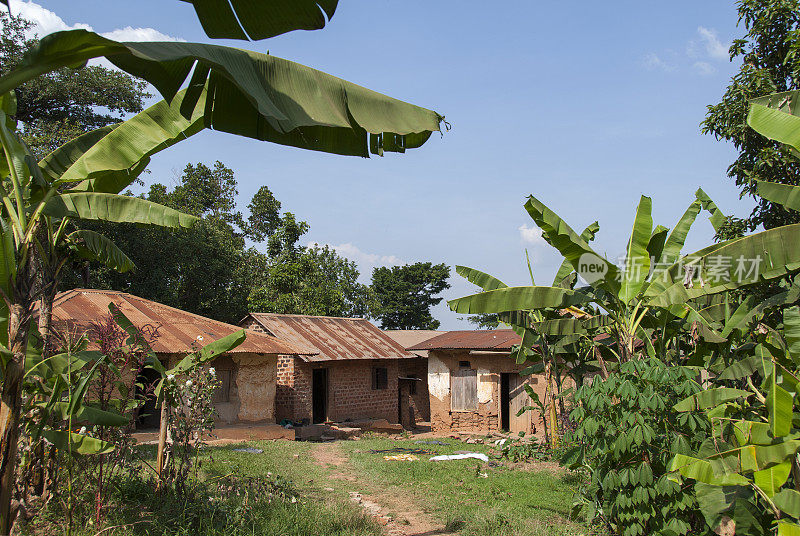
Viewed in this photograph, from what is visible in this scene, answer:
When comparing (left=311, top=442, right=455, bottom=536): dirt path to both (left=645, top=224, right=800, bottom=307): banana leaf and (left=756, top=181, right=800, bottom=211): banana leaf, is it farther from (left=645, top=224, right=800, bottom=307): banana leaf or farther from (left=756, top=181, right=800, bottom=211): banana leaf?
(left=756, top=181, right=800, bottom=211): banana leaf

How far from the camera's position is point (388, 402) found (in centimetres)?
2038

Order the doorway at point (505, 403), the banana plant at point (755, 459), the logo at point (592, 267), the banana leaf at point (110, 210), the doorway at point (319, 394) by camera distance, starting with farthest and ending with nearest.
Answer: the doorway at point (505, 403)
the doorway at point (319, 394)
the logo at point (592, 267)
the banana leaf at point (110, 210)
the banana plant at point (755, 459)

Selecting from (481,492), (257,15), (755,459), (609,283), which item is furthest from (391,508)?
(257,15)

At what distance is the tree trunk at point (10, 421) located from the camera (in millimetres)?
3590

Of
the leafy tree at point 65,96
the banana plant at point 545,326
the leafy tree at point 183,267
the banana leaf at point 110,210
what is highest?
the leafy tree at point 65,96

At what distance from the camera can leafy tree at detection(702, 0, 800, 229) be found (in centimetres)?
935

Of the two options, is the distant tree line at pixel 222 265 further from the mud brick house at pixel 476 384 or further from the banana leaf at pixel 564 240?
the banana leaf at pixel 564 240

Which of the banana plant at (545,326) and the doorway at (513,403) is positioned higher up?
the banana plant at (545,326)

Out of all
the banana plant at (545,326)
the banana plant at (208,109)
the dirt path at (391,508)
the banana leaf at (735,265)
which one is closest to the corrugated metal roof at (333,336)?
the dirt path at (391,508)

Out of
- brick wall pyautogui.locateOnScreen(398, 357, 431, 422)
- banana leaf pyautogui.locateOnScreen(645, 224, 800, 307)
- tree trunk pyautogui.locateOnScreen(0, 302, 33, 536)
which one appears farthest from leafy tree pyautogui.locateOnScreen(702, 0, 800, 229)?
brick wall pyautogui.locateOnScreen(398, 357, 431, 422)

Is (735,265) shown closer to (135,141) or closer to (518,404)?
(135,141)

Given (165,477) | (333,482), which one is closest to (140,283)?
(333,482)

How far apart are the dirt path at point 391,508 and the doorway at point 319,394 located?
7.80m

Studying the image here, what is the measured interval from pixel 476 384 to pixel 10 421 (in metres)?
16.4
